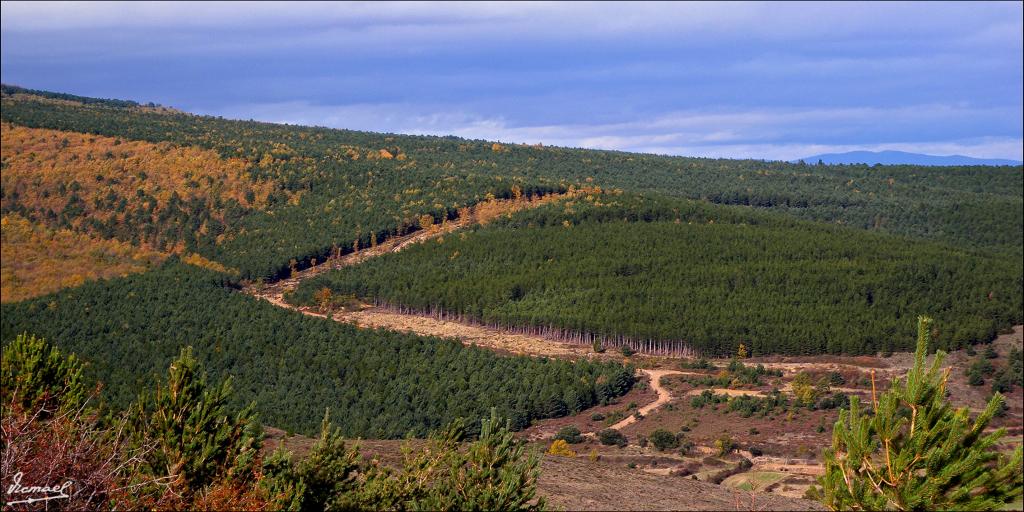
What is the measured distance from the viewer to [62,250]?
117 metres

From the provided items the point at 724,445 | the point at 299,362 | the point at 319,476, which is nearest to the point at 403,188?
the point at 299,362

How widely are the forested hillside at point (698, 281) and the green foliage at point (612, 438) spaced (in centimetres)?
2231

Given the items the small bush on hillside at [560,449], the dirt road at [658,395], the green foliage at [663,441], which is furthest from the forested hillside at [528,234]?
the small bush on hillside at [560,449]

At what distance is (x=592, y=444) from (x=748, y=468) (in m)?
8.25

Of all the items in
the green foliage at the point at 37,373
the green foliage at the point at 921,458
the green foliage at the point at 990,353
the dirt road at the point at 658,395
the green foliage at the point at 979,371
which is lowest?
the dirt road at the point at 658,395

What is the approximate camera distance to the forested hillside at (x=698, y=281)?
8069 centimetres

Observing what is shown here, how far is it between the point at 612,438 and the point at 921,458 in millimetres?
39255

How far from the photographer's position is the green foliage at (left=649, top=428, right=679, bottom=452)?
56.2 meters

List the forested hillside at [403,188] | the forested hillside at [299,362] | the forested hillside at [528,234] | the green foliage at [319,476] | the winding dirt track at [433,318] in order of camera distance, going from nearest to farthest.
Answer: the green foliage at [319,476]
the forested hillside at [299,362]
the winding dirt track at [433,318]
the forested hillside at [528,234]
the forested hillside at [403,188]

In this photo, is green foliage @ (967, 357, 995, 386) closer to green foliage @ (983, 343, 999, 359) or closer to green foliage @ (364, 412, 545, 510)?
green foliage @ (983, 343, 999, 359)

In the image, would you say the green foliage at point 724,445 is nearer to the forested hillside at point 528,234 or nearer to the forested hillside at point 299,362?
the forested hillside at point 299,362

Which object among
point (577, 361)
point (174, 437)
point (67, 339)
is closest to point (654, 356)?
point (577, 361)

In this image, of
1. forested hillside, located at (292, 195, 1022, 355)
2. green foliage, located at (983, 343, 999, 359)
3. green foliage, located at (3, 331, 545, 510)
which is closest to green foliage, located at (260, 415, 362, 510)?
green foliage, located at (3, 331, 545, 510)

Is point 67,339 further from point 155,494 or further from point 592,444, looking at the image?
point 155,494
